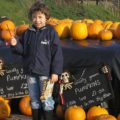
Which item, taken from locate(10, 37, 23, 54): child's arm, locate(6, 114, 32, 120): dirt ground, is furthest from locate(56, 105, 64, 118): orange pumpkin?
locate(10, 37, 23, 54): child's arm

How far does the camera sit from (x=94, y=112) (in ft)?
18.0

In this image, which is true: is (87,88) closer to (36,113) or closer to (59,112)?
(59,112)

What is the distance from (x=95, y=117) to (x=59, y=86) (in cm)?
65

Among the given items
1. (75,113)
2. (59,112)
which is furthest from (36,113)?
(59,112)

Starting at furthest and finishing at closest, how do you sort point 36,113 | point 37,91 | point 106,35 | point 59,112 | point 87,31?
point 87,31 < point 59,112 < point 106,35 < point 36,113 < point 37,91

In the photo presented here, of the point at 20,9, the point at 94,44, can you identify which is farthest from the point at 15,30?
the point at 20,9

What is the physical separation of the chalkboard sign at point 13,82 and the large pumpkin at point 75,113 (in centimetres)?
87

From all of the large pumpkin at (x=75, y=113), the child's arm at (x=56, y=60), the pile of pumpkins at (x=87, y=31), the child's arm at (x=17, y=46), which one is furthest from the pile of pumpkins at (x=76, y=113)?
the child's arm at (x=17, y=46)

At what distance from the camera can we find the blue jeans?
16.3 feet

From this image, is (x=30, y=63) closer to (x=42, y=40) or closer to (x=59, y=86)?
(x=42, y=40)

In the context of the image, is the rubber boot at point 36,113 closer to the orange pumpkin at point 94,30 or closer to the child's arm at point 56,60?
the child's arm at point 56,60

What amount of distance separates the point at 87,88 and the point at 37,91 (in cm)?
85

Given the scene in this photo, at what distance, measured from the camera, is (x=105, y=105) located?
5715mm

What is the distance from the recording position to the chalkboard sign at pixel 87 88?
217 inches
